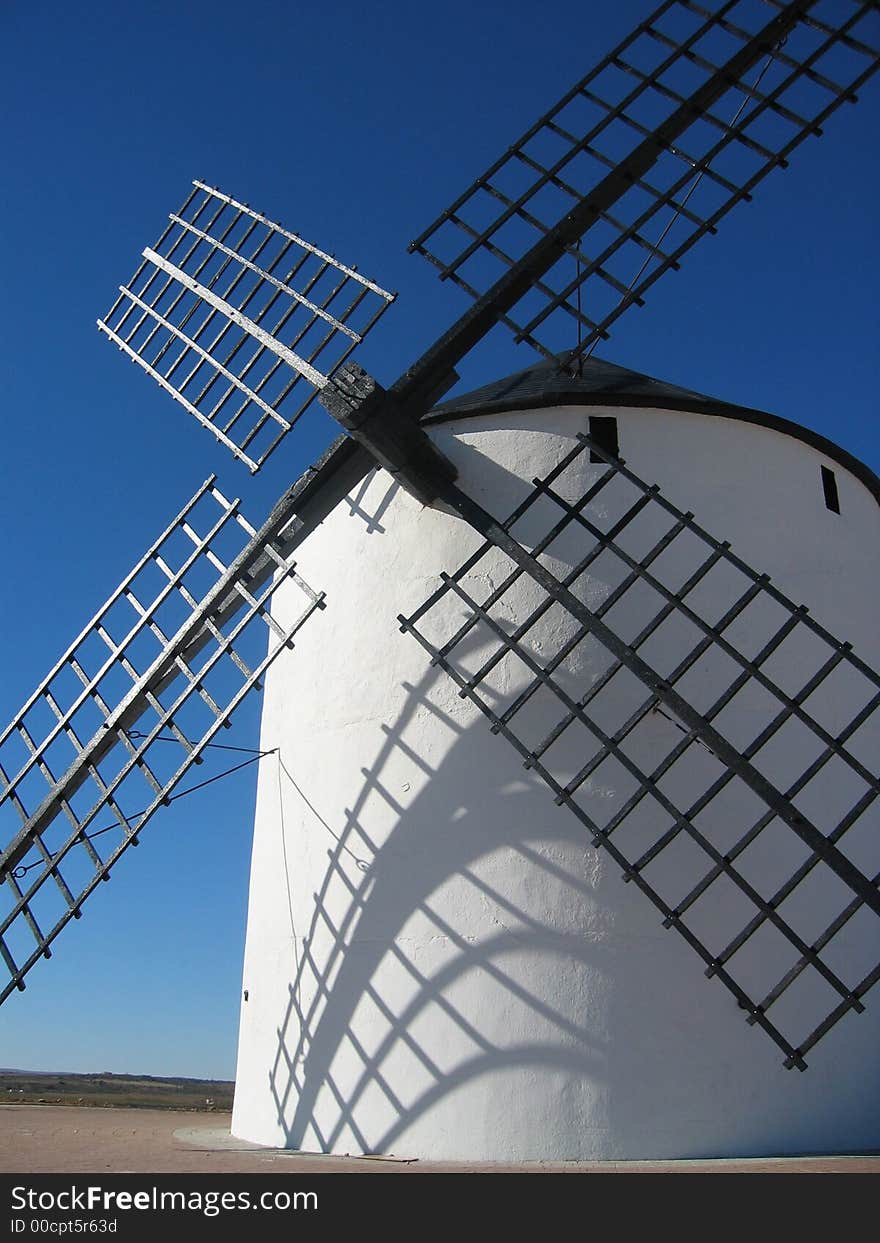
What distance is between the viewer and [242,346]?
314 inches

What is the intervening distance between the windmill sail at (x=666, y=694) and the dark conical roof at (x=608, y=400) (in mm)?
469

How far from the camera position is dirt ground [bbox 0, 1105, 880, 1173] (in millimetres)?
5379

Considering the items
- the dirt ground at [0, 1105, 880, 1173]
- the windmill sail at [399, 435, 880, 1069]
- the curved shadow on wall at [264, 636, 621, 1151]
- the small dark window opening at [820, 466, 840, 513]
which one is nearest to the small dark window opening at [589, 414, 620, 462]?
the windmill sail at [399, 435, 880, 1069]

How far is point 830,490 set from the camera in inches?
300

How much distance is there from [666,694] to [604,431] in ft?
7.48

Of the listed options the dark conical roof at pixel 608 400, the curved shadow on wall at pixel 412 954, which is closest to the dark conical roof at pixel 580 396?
the dark conical roof at pixel 608 400

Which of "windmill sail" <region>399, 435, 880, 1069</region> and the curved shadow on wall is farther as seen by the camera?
the curved shadow on wall

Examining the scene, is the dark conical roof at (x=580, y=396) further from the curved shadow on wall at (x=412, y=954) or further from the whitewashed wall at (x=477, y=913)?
the curved shadow on wall at (x=412, y=954)

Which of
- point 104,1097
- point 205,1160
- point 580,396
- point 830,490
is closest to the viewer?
point 205,1160

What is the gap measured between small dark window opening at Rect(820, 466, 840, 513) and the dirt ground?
411cm

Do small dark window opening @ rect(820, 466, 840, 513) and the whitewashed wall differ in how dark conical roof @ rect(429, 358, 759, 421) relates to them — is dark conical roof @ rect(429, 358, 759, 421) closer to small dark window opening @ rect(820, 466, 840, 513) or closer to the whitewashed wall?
the whitewashed wall

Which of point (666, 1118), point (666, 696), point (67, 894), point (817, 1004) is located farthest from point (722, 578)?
point (67, 894)

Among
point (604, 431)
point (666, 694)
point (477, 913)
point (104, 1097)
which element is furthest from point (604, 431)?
point (104, 1097)

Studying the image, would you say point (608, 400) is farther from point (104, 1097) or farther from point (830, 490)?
point (104, 1097)
